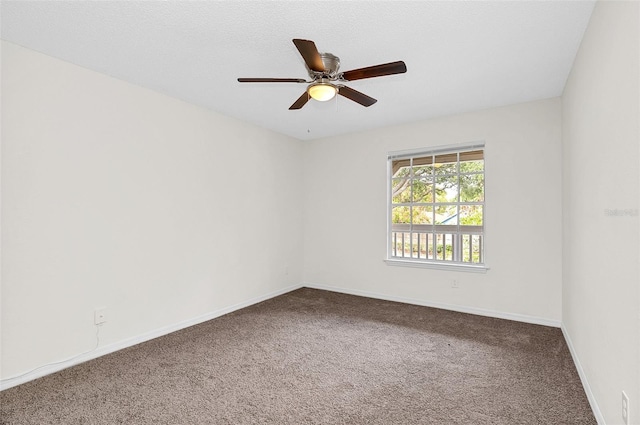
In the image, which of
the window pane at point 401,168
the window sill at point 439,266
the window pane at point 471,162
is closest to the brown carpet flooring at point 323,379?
the window sill at point 439,266

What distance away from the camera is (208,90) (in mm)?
3195

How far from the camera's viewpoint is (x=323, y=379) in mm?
2375

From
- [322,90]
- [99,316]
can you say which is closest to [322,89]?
[322,90]

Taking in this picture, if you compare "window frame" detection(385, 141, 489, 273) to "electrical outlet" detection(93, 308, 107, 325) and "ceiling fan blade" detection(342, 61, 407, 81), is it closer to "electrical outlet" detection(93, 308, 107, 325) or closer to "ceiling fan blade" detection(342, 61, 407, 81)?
"ceiling fan blade" detection(342, 61, 407, 81)

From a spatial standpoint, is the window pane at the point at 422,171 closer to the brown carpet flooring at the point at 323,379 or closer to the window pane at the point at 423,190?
the window pane at the point at 423,190

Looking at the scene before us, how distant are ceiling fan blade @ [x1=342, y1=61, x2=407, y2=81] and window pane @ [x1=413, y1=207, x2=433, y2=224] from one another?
2.67 metres

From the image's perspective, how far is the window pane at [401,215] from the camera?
453cm

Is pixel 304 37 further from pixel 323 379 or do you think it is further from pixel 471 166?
pixel 471 166

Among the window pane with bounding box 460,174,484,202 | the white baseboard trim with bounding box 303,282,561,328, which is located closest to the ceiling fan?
the window pane with bounding box 460,174,484,202

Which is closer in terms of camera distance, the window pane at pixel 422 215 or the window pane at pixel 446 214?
the window pane at pixel 446 214

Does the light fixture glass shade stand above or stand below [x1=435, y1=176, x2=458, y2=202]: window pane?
above

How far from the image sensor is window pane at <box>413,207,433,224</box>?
4.36 metres

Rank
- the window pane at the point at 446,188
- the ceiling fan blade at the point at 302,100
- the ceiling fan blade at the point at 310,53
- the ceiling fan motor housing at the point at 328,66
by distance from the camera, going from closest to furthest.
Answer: the ceiling fan blade at the point at 310,53 → the ceiling fan motor housing at the point at 328,66 → the ceiling fan blade at the point at 302,100 → the window pane at the point at 446,188

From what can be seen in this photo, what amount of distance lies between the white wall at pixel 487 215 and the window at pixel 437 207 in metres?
0.17
